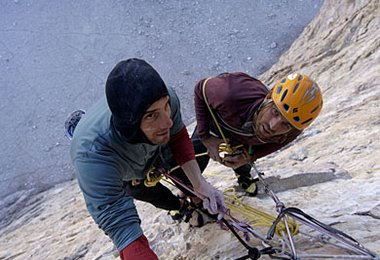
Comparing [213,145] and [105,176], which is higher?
[105,176]

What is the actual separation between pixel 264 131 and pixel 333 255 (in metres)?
0.83

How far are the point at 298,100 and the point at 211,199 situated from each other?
75 cm

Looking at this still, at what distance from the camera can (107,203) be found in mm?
1844

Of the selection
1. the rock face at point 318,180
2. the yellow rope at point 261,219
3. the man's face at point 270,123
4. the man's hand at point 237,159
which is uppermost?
the man's face at point 270,123

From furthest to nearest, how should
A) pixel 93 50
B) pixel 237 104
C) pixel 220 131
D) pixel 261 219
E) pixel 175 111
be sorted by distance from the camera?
pixel 93 50, pixel 220 131, pixel 237 104, pixel 261 219, pixel 175 111

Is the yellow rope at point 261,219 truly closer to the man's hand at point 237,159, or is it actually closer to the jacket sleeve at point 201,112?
the man's hand at point 237,159

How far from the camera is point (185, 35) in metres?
7.77

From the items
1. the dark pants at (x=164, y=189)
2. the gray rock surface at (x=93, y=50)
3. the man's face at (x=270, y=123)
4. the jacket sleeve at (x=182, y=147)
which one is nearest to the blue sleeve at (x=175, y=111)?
the jacket sleeve at (x=182, y=147)

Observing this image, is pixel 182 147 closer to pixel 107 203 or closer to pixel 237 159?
pixel 237 159

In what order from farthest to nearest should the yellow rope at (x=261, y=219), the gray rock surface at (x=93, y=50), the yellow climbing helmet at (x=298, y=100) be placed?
the gray rock surface at (x=93, y=50) → the yellow climbing helmet at (x=298, y=100) → the yellow rope at (x=261, y=219)

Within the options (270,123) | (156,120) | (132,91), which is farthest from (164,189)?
(132,91)

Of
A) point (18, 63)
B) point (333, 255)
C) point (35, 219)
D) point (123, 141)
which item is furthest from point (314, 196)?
point (18, 63)

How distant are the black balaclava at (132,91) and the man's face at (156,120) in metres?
0.02

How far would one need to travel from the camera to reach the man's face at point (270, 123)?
2426mm
